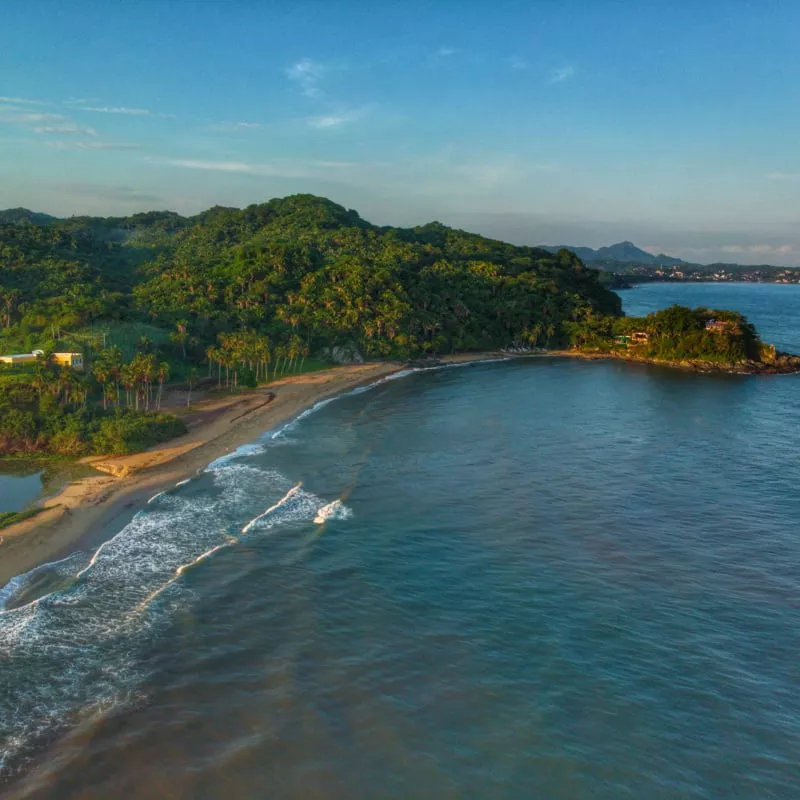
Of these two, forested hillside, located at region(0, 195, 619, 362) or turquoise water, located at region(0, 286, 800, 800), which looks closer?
turquoise water, located at region(0, 286, 800, 800)

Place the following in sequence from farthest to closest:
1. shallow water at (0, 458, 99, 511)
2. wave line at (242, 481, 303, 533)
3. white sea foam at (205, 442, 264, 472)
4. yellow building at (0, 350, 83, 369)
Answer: yellow building at (0, 350, 83, 369) < white sea foam at (205, 442, 264, 472) < shallow water at (0, 458, 99, 511) < wave line at (242, 481, 303, 533)

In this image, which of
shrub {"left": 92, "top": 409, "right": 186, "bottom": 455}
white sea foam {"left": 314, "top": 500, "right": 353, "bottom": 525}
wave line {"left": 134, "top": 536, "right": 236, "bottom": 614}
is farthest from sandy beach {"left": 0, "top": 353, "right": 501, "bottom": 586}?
white sea foam {"left": 314, "top": 500, "right": 353, "bottom": 525}

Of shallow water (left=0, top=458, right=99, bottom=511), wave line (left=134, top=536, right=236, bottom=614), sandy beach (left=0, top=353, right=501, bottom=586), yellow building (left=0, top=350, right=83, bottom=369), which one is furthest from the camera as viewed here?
yellow building (left=0, top=350, right=83, bottom=369)

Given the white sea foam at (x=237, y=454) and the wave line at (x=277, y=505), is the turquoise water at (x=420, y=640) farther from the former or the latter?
the white sea foam at (x=237, y=454)

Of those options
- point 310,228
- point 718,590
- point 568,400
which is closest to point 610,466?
point 718,590

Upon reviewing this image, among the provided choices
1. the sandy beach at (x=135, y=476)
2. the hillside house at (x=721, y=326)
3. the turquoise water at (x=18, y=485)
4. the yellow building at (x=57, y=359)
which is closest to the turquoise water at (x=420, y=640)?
the sandy beach at (x=135, y=476)

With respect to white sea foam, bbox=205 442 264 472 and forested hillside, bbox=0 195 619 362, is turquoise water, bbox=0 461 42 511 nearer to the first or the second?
white sea foam, bbox=205 442 264 472
